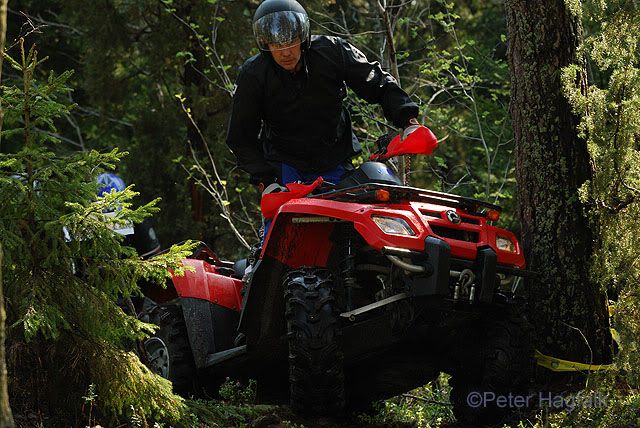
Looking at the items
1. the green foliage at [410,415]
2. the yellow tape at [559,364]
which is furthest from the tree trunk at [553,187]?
the green foliage at [410,415]

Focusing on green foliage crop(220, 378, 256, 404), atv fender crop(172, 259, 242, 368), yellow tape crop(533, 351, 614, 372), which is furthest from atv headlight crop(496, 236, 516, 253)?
atv fender crop(172, 259, 242, 368)

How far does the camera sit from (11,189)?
5586 millimetres

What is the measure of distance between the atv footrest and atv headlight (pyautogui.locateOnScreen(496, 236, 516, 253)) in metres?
1.89

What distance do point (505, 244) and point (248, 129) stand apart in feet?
6.94

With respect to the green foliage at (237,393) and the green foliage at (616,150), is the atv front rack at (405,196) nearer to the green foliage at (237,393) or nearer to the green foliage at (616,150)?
the green foliage at (616,150)

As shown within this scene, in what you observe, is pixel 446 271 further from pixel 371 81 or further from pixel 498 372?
pixel 371 81

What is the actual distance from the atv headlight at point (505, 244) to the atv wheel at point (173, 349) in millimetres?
2697

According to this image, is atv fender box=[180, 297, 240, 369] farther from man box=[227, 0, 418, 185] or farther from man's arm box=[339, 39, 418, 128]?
man's arm box=[339, 39, 418, 128]

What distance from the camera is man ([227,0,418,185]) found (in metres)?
7.16

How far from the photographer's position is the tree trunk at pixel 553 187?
713 centimetres

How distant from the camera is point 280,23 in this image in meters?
7.07

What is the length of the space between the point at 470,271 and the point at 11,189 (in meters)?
2.50

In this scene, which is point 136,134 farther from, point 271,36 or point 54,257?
point 54,257

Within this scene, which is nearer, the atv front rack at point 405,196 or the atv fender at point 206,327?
the atv front rack at point 405,196
